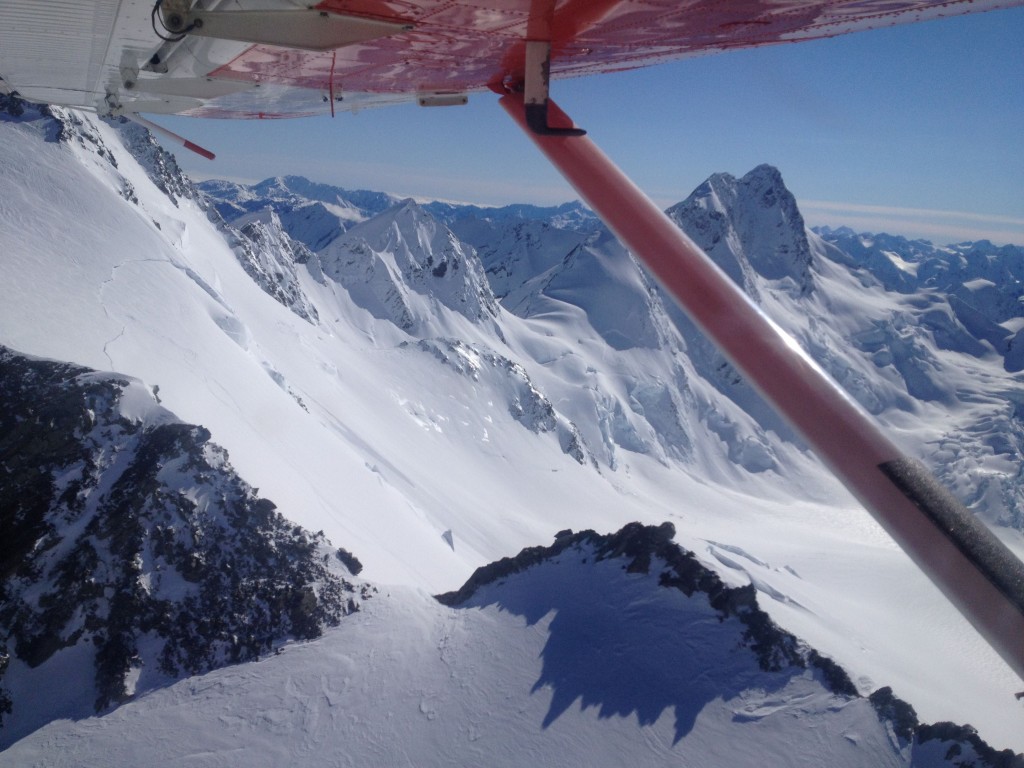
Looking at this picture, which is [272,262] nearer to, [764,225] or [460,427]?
[460,427]

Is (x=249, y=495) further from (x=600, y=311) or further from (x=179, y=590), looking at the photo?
(x=600, y=311)

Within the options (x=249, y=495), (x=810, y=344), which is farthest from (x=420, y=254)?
(x=249, y=495)

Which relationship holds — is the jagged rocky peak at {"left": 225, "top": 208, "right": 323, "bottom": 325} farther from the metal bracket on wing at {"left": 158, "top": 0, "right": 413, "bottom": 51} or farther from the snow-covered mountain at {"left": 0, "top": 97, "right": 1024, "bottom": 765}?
the metal bracket on wing at {"left": 158, "top": 0, "right": 413, "bottom": 51}

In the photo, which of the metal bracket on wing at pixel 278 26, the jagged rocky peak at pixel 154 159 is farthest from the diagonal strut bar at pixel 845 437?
the jagged rocky peak at pixel 154 159

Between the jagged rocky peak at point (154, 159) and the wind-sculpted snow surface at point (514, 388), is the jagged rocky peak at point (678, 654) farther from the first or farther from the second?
the jagged rocky peak at point (154, 159)

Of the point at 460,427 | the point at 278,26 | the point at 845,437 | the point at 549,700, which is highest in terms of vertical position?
the point at 278,26

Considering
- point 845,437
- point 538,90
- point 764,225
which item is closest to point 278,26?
point 538,90
